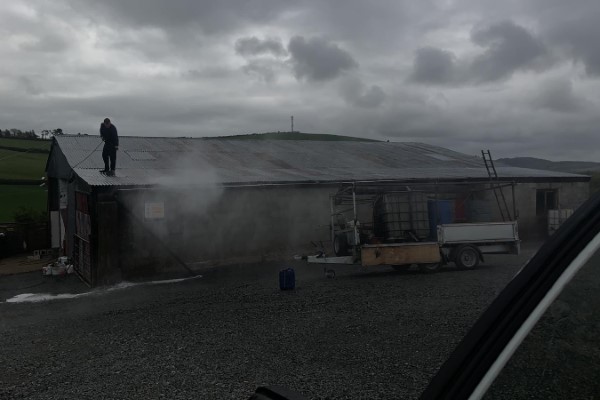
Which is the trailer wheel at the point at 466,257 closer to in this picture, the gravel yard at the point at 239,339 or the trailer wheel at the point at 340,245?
the gravel yard at the point at 239,339

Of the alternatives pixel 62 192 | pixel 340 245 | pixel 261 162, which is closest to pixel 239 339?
→ pixel 340 245

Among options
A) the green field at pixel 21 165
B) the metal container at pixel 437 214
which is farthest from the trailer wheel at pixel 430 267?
the green field at pixel 21 165

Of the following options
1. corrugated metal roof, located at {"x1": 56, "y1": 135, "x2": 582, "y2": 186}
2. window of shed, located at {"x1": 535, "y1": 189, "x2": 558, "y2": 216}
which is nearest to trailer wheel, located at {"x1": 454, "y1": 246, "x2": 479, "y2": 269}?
corrugated metal roof, located at {"x1": 56, "y1": 135, "x2": 582, "y2": 186}

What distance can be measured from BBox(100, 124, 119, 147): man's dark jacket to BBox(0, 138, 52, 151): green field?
181 ft

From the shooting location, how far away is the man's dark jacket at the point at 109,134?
A: 15742mm

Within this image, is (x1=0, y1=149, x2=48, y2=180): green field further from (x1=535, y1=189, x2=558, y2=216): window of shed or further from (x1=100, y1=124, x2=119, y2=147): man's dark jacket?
(x1=535, y1=189, x2=558, y2=216): window of shed

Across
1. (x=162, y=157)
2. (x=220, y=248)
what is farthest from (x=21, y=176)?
(x=220, y=248)

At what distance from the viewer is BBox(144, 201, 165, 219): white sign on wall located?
52.1 feet

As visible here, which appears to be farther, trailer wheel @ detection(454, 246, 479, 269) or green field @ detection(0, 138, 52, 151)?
green field @ detection(0, 138, 52, 151)

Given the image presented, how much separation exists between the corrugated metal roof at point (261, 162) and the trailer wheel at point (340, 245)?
3449 mm

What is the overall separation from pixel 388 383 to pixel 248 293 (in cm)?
677

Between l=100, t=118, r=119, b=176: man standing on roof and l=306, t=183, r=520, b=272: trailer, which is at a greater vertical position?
l=100, t=118, r=119, b=176: man standing on roof

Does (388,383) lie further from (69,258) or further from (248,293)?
(69,258)

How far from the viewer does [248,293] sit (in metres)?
12.4
